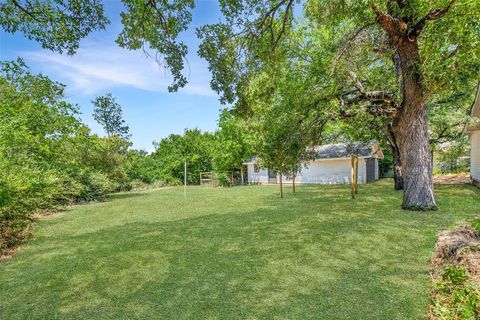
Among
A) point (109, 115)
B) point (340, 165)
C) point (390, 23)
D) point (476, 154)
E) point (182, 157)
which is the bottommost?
point (340, 165)

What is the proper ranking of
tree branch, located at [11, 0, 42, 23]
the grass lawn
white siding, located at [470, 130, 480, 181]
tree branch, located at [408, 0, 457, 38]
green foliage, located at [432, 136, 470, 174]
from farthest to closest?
green foliage, located at [432, 136, 470, 174] → white siding, located at [470, 130, 480, 181] → tree branch, located at [408, 0, 457, 38] → tree branch, located at [11, 0, 42, 23] → the grass lawn

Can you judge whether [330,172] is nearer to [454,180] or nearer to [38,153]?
[454,180]

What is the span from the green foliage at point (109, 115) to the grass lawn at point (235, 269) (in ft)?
96.2

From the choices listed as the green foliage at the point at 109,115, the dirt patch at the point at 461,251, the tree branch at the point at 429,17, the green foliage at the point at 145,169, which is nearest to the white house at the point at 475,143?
the tree branch at the point at 429,17

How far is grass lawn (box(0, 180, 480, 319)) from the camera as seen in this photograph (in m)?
3.20

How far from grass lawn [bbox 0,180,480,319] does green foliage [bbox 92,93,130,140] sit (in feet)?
96.2

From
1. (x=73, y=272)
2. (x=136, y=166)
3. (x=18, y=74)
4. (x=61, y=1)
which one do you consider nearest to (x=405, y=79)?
(x=61, y=1)

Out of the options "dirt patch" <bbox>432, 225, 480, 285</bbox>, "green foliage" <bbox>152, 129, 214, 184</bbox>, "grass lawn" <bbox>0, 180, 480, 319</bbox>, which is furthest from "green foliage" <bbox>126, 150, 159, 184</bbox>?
"dirt patch" <bbox>432, 225, 480, 285</bbox>

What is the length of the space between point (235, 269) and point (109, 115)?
3496 centimetres

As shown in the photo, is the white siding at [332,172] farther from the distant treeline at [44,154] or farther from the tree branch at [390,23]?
the tree branch at [390,23]

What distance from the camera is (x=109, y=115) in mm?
34750

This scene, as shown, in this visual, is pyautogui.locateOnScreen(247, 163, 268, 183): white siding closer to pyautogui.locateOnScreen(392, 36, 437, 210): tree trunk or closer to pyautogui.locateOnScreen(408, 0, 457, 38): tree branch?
pyautogui.locateOnScreen(392, 36, 437, 210): tree trunk

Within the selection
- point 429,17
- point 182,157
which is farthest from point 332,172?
point 429,17

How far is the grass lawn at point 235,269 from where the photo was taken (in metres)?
3.20
